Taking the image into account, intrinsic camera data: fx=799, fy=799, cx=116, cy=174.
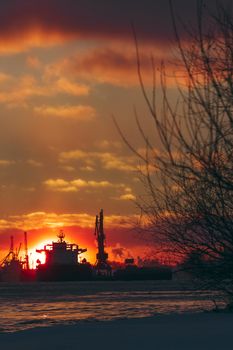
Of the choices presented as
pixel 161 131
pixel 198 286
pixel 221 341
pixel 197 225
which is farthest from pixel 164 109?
pixel 198 286

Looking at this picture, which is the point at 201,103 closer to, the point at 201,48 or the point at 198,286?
the point at 201,48

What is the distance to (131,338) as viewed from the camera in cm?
1472

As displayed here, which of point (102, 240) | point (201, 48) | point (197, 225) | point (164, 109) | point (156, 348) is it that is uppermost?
point (102, 240)

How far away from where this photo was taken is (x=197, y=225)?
615 inches

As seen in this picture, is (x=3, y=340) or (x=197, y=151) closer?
(x=197, y=151)

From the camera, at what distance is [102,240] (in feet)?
634

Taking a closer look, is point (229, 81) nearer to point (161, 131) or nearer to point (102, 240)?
point (161, 131)

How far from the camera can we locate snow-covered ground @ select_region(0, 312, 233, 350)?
13.6m

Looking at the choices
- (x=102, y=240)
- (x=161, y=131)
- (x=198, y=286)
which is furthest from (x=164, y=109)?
(x=102, y=240)

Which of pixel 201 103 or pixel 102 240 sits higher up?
pixel 102 240

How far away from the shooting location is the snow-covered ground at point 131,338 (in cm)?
1364

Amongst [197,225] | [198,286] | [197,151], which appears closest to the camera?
[197,151]

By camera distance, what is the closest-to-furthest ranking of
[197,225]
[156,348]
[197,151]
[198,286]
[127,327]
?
[156,348] < [197,151] < [197,225] < [127,327] < [198,286]

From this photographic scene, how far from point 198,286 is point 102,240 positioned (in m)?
175
